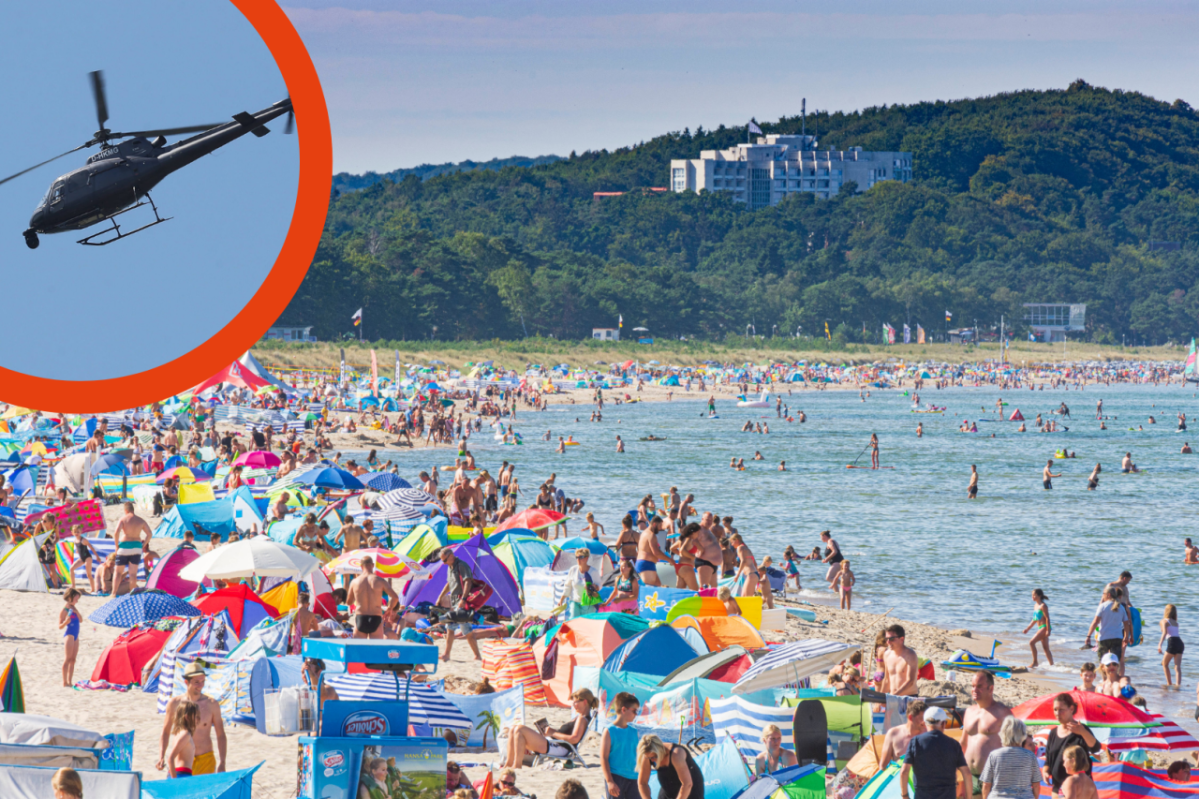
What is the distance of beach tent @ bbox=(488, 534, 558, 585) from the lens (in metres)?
14.1

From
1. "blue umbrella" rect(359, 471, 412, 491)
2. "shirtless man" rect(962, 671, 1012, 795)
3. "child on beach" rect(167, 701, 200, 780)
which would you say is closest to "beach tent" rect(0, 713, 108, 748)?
"child on beach" rect(167, 701, 200, 780)

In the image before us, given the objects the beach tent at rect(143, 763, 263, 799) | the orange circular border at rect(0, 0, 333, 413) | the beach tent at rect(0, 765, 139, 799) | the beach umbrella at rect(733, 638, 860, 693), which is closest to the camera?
the orange circular border at rect(0, 0, 333, 413)

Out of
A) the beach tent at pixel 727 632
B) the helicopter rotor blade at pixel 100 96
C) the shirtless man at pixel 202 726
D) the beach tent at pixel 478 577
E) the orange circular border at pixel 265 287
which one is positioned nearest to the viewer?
the helicopter rotor blade at pixel 100 96

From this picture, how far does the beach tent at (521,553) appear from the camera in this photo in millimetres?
A: 14070

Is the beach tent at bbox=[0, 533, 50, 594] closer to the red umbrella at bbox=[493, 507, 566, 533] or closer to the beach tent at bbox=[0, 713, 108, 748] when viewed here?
the red umbrella at bbox=[493, 507, 566, 533]

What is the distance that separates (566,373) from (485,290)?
19067mm

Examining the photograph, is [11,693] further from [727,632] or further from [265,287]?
[265,287]

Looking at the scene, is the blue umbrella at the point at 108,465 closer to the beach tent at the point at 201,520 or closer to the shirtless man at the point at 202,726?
the beach tent at the point at 201,520

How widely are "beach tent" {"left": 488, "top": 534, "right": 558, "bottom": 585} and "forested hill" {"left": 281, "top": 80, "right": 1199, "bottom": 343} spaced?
6201 cm

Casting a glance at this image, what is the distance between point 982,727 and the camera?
655 cm

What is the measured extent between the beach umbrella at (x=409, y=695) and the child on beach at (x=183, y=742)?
85 centimetres

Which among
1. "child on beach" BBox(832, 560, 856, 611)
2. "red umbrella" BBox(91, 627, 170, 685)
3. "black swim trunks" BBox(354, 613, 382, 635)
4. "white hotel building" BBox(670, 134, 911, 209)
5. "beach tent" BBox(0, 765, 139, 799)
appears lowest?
"child on beach" BBox(832, 560, 856, 611)

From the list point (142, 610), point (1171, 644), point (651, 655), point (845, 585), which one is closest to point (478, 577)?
point (142, 610)

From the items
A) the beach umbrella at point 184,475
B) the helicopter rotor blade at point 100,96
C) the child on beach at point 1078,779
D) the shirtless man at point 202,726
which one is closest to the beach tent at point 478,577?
the shirtless man at point 202,726
